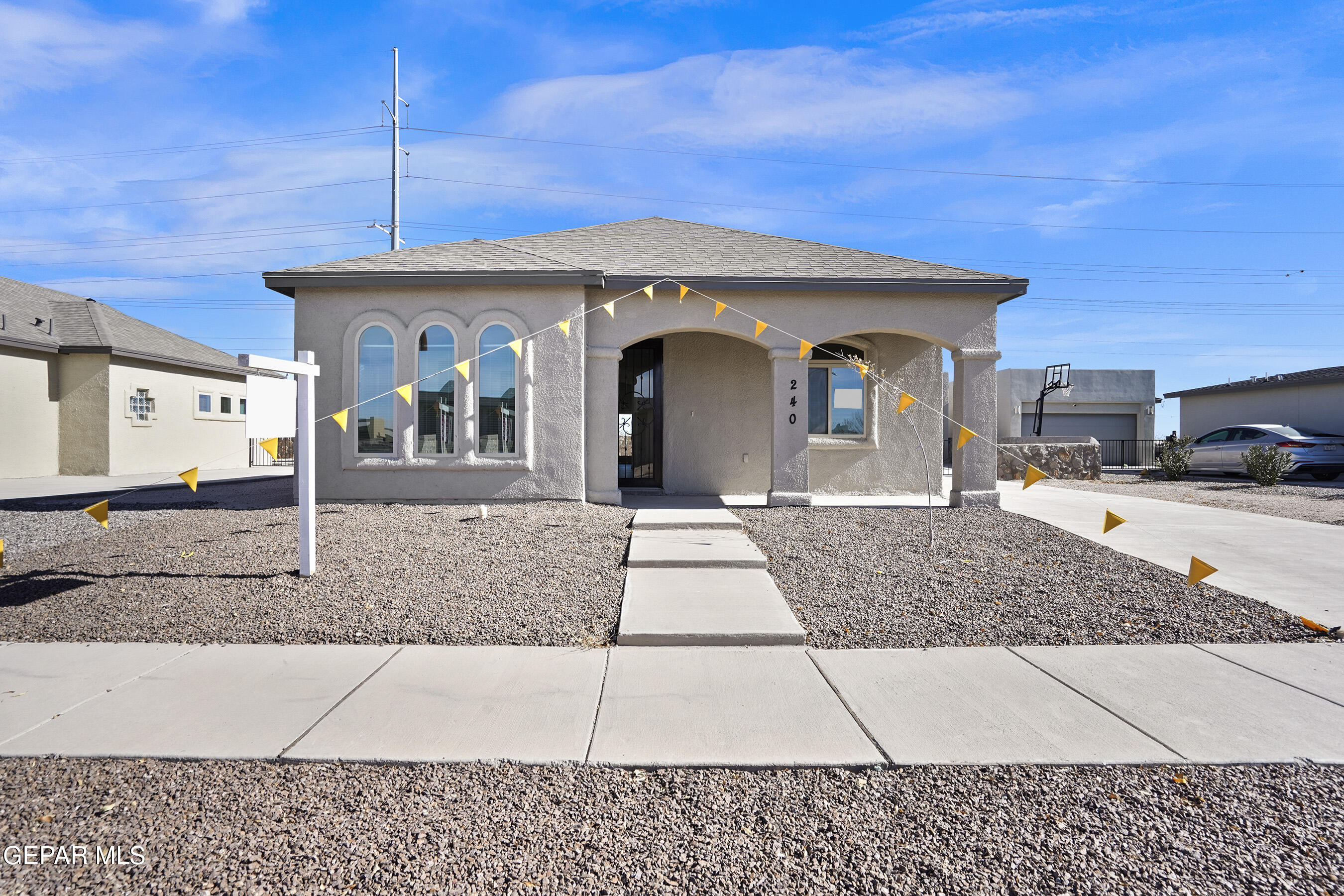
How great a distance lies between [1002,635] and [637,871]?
3.50 metres

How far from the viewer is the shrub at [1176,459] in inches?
645

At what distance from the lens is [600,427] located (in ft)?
32.1

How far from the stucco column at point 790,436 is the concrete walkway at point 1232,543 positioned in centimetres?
310

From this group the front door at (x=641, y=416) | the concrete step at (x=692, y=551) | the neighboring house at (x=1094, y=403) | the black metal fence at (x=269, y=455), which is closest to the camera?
the concrete step at (x=692, y=551)

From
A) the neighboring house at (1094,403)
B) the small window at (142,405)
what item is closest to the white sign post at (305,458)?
the small window at (142,405)

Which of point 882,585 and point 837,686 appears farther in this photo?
point 882,585

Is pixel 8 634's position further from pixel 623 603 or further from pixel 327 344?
pixel 327 344

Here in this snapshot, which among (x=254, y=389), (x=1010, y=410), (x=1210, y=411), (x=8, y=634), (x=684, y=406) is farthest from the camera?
(x=254, y=389)

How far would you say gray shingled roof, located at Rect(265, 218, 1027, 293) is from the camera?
938cm

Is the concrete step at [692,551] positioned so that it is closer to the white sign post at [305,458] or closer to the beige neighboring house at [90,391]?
the white sign post at [305,458]

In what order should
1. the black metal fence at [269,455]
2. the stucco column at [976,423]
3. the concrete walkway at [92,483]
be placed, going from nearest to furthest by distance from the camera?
the stucco column at [976,423]
the concrete walkway at [92,483]
the black metal fence at [269,455]

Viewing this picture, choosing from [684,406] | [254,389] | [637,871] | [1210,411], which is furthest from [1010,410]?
[254,389]

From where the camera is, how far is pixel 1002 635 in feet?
15.6

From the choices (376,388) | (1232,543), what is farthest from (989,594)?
(376,388)
